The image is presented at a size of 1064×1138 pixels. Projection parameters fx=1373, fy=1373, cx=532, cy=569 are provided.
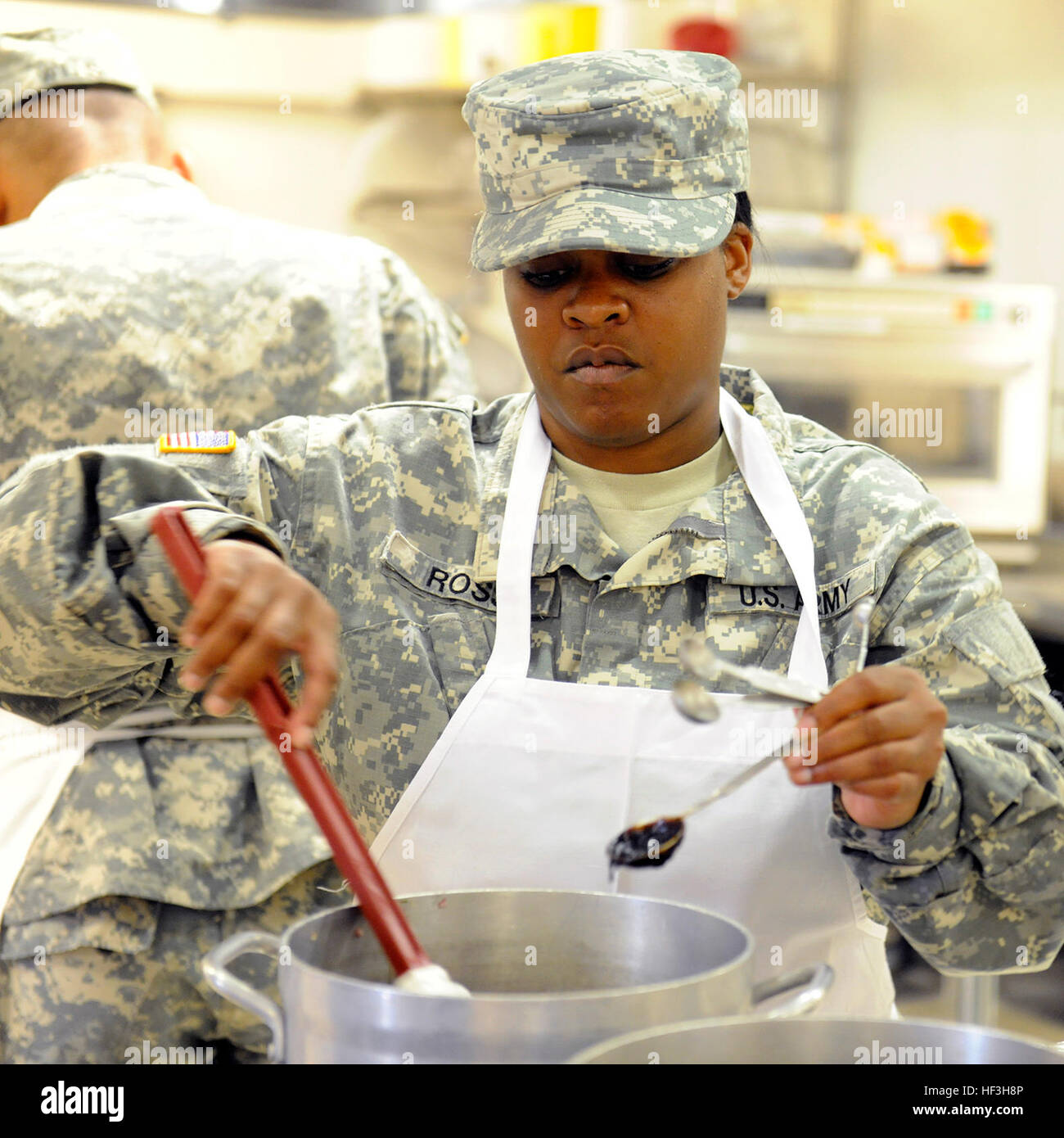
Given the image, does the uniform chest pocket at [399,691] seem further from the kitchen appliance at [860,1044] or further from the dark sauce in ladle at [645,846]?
the kitchen appliance at [860,1044]

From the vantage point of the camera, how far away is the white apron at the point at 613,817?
117 centimetres

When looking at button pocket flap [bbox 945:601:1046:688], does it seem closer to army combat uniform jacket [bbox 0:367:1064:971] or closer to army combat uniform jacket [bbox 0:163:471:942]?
army combat uniform jacket [bbox 0:367:1064:971]

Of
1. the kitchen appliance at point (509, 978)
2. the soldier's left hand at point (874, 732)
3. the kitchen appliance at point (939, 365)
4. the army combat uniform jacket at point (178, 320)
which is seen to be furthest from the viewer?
the kitchen appliance at point (939, 365)

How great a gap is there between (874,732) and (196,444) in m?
0.65

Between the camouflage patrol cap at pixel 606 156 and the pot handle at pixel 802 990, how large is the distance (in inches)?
23.4

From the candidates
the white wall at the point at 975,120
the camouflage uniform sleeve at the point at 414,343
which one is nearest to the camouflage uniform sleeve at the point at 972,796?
the camouflage uniform sleeve at the point at 414,343

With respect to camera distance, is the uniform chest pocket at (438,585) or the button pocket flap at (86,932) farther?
the button pocket flap at (86,932)

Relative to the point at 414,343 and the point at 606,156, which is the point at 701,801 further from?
the point at 414,343

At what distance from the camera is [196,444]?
120 cm

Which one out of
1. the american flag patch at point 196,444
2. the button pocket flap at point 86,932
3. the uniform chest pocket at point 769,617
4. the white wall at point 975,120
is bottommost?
the button pocket flap at point 86,932

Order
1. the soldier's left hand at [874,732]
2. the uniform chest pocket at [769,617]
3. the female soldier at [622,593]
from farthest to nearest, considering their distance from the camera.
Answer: the uniform chest pocket at [769,617]
the female soldier at [622,593]
the soldier's left hand at [874,732]

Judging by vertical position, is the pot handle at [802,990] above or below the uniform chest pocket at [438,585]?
below

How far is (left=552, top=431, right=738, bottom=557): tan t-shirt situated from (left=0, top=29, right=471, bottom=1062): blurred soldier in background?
13.3 inches

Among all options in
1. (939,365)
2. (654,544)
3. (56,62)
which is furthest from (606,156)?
(939,365)
